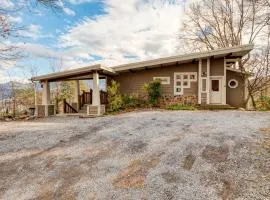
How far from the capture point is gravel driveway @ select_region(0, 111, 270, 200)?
374cm

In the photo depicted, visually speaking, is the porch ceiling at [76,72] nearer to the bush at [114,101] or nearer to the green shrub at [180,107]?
the bush at [114,101]

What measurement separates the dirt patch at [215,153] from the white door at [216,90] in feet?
30.7

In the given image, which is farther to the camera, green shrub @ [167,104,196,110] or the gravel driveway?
green shrub @ [167,104,196,110]

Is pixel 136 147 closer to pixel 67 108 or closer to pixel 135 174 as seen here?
pixel 135 174

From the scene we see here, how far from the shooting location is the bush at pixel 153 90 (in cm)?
1392

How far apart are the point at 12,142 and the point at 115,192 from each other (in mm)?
4438

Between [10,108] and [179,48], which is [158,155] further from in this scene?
[179,48]

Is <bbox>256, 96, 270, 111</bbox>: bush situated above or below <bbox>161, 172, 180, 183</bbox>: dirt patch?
above

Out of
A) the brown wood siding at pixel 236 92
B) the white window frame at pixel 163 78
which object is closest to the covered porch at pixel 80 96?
the white window frame at pixel 163 78

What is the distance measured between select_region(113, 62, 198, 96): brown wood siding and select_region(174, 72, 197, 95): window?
18 centimetres

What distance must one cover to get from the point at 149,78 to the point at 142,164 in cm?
1032

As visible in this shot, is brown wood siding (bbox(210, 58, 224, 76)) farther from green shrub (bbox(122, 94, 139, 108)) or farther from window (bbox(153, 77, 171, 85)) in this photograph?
green shrub (bbox(122, 94, 139, 108))

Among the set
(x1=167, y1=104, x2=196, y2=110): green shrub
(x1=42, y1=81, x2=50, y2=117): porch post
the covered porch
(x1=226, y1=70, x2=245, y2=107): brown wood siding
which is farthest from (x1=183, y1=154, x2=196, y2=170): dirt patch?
(x1=226, y1=70, x2=245, y2=107): brown wood siding

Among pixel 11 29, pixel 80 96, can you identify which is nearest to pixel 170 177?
pixel 11 29
